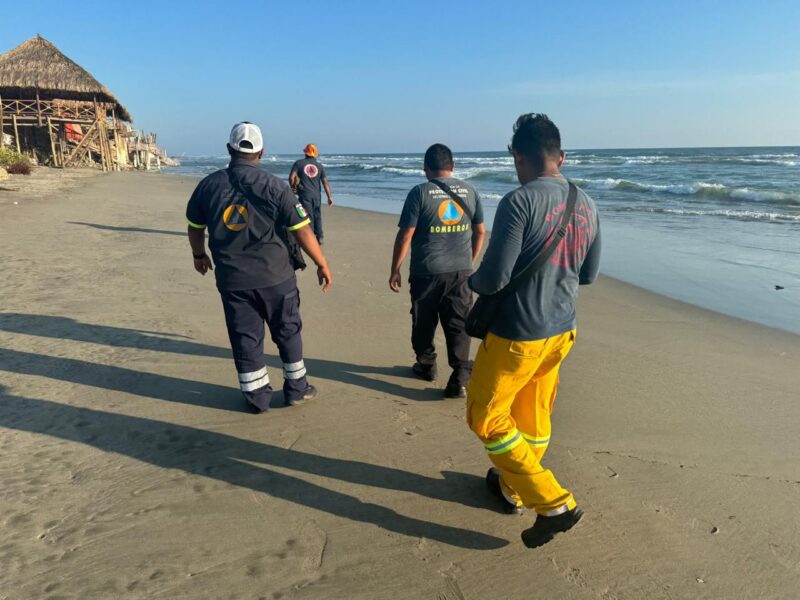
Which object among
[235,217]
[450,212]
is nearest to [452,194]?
[450,212]

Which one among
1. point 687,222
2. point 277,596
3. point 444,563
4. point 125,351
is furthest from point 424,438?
point 687,222

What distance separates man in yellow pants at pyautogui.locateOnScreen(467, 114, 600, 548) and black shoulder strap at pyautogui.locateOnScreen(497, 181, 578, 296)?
0.06 ft

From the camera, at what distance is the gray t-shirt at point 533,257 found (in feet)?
7.25

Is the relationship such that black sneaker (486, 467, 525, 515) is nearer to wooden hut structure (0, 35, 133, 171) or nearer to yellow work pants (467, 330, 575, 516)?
yellow work pants (467, 330, 575, 516)

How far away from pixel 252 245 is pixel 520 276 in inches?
74.8

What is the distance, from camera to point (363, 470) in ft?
9.95

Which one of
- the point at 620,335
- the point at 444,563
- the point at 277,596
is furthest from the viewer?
the point at 620,335

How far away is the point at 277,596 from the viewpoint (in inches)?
83.2

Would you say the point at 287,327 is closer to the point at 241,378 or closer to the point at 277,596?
the point at 241,378

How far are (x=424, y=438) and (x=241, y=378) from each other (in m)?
Answer: 1.31

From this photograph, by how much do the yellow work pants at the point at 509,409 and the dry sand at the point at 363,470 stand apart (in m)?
0.33

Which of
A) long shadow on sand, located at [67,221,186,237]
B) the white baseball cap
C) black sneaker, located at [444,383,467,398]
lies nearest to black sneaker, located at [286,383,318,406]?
black sneaker, located at [444,383,467,398]

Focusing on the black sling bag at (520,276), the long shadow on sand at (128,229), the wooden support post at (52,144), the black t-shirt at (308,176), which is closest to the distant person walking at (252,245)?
the black sling bag at (520,276)

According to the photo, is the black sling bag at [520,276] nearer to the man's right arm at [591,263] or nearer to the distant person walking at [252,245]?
the man's right arm at [591,263]
